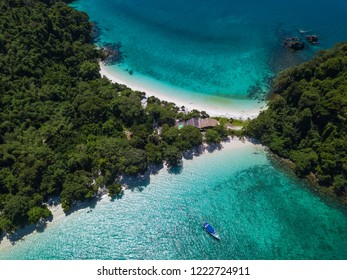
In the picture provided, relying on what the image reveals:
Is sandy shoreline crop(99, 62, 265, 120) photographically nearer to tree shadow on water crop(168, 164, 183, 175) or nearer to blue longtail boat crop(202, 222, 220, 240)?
tree shadow on water crop(168, 164, 183, 175)

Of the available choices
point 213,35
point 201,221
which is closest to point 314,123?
point 201,221

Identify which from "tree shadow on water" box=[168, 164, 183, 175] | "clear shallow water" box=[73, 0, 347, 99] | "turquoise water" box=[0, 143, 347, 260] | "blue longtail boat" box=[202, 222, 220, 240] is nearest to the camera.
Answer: "turquoise water" box=[0, 143, 347, 260]

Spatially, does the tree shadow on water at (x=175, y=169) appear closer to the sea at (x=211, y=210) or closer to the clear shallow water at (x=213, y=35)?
the sea at (x=211, y=210)

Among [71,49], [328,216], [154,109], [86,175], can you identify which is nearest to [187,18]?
[71,49]

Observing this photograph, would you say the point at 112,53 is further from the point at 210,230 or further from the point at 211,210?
the point at 210,230

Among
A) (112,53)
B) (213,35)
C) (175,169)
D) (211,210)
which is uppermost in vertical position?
(213,35)

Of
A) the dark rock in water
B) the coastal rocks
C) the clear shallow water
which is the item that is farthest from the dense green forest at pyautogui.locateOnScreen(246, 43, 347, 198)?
the coastal rocks
